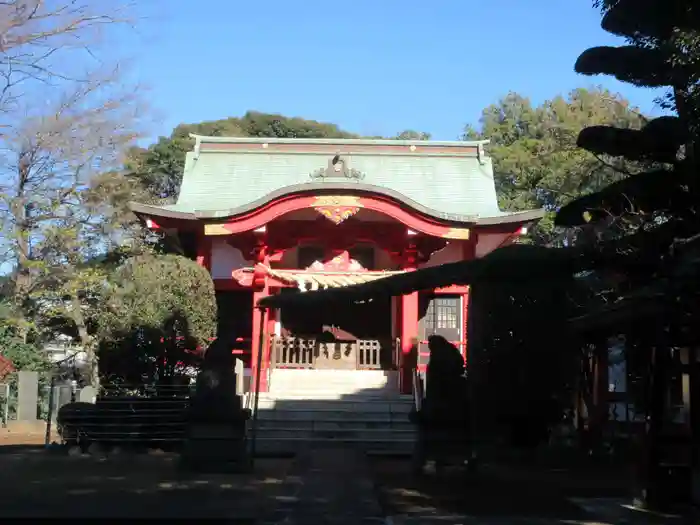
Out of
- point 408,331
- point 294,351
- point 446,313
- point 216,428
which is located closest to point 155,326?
point 294,351

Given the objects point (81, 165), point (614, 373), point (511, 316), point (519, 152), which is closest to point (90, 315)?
point (81, 165)

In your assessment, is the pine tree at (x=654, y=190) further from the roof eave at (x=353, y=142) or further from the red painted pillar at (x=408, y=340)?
the roof eave at (x=353, y=142)

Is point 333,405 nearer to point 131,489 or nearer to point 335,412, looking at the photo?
point 335,412

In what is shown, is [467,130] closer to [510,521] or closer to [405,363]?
[405,363]

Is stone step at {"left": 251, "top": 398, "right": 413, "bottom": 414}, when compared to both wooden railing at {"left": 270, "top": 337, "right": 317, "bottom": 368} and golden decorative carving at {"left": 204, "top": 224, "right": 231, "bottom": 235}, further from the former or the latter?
golden decorative carving at {"left": 204, "top": 224, "right": 231, "bottom": 235}

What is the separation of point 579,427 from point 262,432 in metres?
Result: 5.32

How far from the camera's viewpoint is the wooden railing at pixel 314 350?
1672 cm

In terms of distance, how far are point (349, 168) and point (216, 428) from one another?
9400 mm

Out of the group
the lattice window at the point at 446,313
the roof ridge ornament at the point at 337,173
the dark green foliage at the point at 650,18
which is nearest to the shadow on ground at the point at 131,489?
the dark green foliage at the point at 650,18

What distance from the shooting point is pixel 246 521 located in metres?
6.62

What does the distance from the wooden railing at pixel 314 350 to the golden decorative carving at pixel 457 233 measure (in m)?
2.75

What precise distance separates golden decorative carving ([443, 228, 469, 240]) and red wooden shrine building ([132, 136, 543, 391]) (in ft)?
0.07

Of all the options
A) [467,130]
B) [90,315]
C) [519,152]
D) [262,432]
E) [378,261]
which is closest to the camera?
[262,432]

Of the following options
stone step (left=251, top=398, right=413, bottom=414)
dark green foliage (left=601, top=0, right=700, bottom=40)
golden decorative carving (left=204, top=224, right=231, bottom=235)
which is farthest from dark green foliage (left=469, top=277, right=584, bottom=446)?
golden decorative carving (left=204, top=224, right=231, bottom=235)
